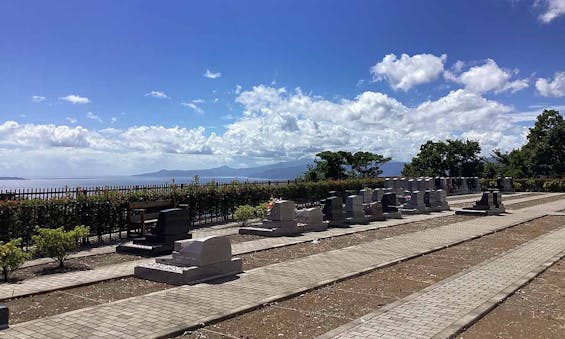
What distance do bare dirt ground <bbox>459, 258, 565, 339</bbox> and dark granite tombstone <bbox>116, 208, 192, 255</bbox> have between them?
7.02m


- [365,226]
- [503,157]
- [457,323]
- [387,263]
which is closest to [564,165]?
[503,157]

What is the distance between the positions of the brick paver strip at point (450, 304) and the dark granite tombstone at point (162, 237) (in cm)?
587

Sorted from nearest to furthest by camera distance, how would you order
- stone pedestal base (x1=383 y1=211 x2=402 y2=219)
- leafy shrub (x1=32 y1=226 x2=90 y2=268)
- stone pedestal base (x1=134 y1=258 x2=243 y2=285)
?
stone pedestal base (x1=134 y1=258 x2=243 y2=285) < leafy shrub (x1=32 y1=226 x2=90 y2=268) < stone pedestal base (x1=383 y1=211 x2=402 y2=219)

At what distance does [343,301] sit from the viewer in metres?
6.97

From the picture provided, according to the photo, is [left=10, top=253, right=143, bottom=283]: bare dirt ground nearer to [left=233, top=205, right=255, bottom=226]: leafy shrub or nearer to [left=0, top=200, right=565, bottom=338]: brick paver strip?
[left=0, top=200, right=565, bottom=338]: brick paver strip

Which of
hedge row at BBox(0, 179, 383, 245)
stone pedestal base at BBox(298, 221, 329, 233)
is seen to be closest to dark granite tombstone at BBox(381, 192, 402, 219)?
hedge row at BBox(0, 179, 383, 245)

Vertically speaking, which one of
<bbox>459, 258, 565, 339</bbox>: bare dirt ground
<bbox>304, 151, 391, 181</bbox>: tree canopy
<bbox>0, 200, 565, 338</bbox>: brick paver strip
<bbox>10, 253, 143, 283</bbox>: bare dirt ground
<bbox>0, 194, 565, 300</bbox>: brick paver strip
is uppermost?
<bbox>304, 151, 391, 181</bbox>: tree canopy

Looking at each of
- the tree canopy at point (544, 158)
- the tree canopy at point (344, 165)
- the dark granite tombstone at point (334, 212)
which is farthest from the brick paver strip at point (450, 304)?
the tree canopy at point (544, 158)

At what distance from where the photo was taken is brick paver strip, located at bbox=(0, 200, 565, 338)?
5.42 meters

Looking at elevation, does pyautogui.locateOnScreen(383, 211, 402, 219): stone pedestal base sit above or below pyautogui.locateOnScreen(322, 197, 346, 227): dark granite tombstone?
below

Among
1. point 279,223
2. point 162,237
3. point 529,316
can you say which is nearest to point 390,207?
point 279,223

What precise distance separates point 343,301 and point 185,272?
2662mm

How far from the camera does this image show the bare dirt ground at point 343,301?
5.62m

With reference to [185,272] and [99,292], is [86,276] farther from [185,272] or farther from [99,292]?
[185,272]
